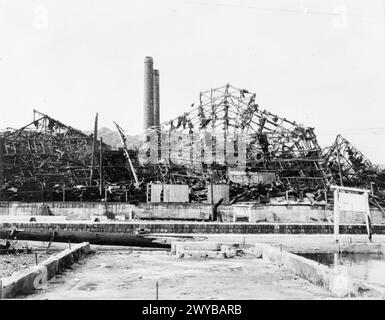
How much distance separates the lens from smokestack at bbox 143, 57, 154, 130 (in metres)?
45.3

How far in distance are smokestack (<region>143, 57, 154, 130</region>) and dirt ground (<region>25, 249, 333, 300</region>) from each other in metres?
33.9

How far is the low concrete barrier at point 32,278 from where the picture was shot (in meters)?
6.65

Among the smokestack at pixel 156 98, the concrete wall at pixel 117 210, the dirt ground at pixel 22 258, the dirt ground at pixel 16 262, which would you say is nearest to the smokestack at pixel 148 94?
the smokestack at pixel 156 98

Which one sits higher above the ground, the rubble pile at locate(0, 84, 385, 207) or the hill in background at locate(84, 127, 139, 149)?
the hill in background at locate(84, 127, 139, 149)

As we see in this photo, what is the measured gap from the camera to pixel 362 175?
37625mm

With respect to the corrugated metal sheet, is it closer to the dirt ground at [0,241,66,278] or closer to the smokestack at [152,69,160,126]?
the dirt ground at [0,241,66,278]

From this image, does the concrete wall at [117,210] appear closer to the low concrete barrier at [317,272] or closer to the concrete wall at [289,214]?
the concrete wall at [289,214]

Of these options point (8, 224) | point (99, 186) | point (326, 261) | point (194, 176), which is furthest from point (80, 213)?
point (326, 261)

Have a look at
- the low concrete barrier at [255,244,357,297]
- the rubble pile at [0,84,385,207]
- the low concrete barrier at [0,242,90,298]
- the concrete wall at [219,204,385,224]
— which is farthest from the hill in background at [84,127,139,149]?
the low concrete barrier at [0,242,90,298]

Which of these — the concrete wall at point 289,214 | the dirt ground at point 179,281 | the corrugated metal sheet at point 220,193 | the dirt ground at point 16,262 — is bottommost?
the dirt ground at point 16,262

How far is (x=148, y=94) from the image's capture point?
4531cm

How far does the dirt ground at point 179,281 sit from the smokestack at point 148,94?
33.9m

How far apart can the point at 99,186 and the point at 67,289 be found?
2514 cm
